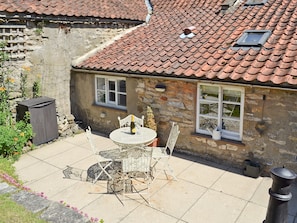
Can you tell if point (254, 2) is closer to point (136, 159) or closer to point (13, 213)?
point (136, 159)

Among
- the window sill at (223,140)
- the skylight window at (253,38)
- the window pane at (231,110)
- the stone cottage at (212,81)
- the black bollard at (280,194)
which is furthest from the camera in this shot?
the skylight window at (253,38)

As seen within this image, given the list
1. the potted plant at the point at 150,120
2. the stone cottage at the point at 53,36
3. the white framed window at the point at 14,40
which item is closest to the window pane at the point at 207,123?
the potted plant at the point at 150,120

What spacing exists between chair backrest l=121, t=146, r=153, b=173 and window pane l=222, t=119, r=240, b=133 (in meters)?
2.81

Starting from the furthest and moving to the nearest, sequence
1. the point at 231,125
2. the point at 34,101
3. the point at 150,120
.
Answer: the point at 34,101
the point at 150,120
the point at 231,125

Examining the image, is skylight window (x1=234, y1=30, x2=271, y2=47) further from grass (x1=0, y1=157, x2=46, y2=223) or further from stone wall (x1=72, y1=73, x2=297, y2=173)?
grass (x1=0, y1=157, x2=46, y2=223)

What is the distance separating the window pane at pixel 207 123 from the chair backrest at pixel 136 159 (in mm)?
2704

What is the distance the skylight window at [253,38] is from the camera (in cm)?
770

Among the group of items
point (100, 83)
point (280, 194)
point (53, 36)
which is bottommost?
point (280, 194)

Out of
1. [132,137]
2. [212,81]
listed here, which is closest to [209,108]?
[212,81]

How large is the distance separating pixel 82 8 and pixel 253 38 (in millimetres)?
6534

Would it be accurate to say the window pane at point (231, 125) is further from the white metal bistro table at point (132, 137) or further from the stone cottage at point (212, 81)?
the white metal bistro table at point (132, 137)

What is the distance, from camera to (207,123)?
789cm

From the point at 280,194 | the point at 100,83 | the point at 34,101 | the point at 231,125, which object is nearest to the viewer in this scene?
the point at 280,194

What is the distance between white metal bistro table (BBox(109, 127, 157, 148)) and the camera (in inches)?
257
